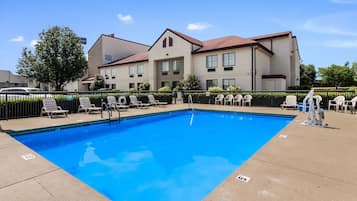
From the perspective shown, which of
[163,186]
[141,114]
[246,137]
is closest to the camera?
[163,186]

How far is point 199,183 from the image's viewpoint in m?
3.71

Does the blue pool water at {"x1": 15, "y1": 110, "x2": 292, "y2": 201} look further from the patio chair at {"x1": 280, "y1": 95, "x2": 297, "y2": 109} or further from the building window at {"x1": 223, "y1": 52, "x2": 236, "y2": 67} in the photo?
the building window at {"x1": 223, "y1": 52, "x2": 236, "y2": 67}

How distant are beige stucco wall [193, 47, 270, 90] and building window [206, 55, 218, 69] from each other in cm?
31

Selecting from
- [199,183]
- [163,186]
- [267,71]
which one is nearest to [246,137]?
[199,183]

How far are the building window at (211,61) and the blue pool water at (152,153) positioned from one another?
11621 millimetres

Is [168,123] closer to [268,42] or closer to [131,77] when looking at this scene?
[268,42]

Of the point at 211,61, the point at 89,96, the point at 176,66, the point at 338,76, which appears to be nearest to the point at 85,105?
the point at 89,96

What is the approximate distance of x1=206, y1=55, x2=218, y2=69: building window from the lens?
1995 centimetres

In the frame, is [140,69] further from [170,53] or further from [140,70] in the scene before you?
[170,53]

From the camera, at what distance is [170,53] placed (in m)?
22.7

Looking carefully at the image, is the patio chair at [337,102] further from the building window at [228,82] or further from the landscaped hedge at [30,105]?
the landscaped hedge at [30,105]

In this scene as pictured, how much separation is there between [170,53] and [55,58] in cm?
1254

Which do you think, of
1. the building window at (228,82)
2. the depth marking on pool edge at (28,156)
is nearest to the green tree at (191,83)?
the building window at (228,82)

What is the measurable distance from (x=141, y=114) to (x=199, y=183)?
685 centimetres
